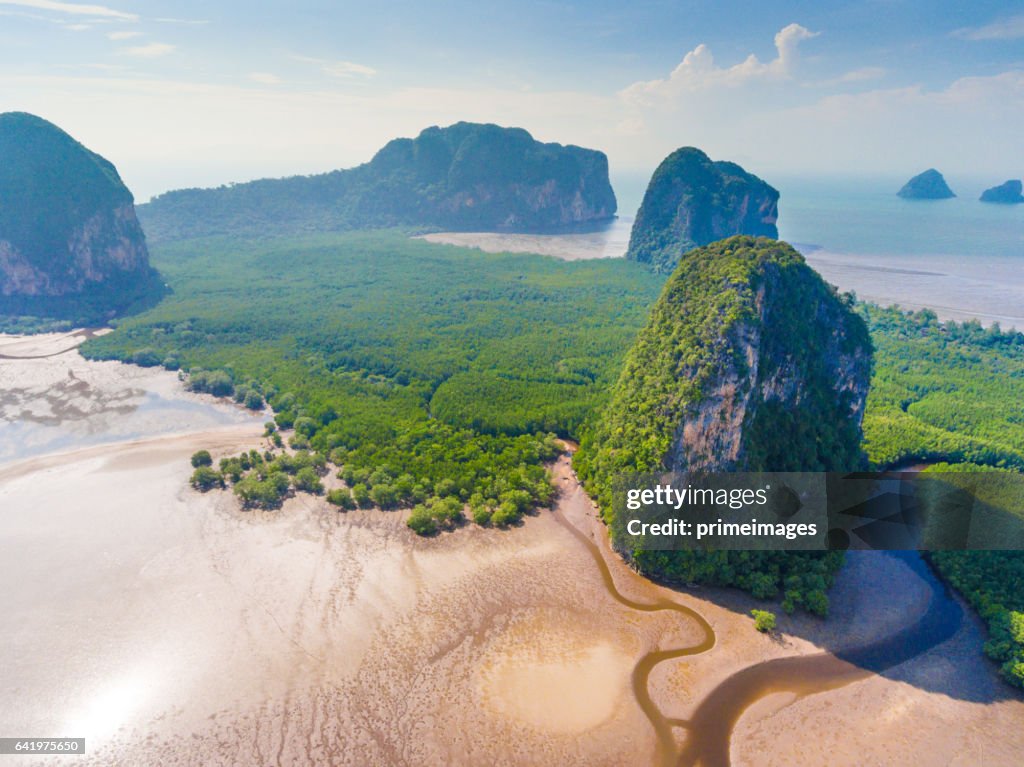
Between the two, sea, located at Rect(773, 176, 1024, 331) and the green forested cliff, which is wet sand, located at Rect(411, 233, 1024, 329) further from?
the green forested cliff

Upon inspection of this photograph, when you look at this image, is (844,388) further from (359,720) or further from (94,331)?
(94,331)

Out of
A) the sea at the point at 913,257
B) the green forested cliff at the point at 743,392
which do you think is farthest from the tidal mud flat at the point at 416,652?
the sea at the point at 913,257

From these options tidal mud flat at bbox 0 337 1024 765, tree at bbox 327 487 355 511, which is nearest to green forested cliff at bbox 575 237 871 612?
tidal mud flat at bbox 0 337 1024 765

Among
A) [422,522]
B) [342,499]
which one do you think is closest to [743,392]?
[422,522]

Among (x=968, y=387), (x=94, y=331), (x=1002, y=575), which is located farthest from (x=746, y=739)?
(x=94, y=331)

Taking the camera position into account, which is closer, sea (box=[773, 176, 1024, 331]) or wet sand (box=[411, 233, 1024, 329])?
wet sand (box=[411, 233, 1024, 329])

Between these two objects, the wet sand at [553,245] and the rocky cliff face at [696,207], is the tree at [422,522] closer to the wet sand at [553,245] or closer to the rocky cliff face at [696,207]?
the rocky cliff face at [696,207]
